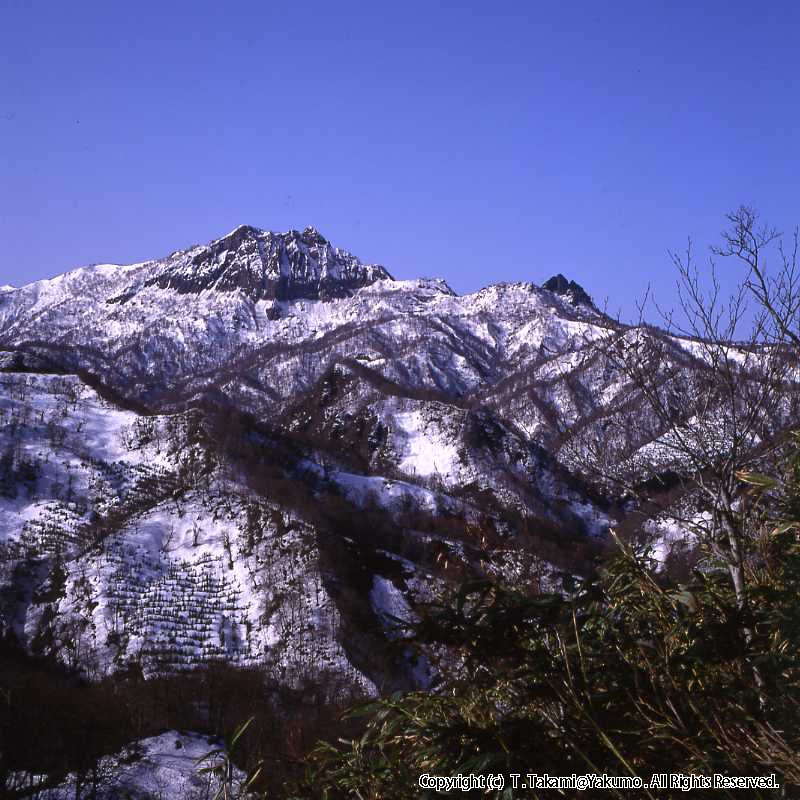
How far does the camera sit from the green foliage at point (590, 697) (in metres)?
1.31

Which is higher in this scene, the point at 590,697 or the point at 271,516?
the point at 271,516

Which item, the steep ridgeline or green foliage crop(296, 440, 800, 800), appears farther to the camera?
the steep ridgeline

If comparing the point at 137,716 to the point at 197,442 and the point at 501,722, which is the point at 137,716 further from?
the point at 197,442

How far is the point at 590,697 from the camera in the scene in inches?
55.2

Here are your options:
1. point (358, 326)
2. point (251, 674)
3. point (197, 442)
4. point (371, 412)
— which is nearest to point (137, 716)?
point (251, 674)

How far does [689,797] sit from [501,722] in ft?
1.14

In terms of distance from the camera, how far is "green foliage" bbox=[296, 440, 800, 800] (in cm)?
131

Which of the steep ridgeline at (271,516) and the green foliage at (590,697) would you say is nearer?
the green foliage at (590,697)

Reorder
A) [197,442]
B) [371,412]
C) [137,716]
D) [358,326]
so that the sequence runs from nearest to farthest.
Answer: [137,716]
[197,442]
[371,412]
[358,326]

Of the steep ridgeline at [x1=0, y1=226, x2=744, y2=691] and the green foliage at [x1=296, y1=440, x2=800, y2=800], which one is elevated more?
the steep ridgeline at [x1=0, y1=226, x2=744, y2=691]

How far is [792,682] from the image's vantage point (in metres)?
1.46

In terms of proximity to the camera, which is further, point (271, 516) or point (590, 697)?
point (271, 516)

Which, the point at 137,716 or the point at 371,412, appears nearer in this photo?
the point at 137,716

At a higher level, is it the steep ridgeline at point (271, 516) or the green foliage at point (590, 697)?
the steep ridgeline at point (271, 516)
